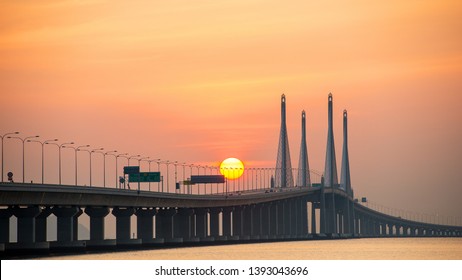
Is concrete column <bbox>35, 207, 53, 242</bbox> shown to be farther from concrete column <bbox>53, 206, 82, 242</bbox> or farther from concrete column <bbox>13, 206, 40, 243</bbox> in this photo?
concrete column <bbox>13, 206, 40, 243</bbox>

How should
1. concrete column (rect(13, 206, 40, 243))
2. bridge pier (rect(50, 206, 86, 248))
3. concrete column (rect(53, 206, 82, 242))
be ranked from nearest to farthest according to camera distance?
concrete column (rect(13, 206, 40, 243))
bridge pier (rect(50, 206, 86, 248))
concrete column (rect(53, 206, 82, 242))

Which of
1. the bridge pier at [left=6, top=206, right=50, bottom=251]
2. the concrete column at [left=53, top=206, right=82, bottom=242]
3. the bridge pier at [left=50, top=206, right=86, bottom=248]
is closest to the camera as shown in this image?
the bridge pier at [left=6, top=206, right=50, bottom=251]

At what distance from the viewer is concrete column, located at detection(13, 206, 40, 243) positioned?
593ft

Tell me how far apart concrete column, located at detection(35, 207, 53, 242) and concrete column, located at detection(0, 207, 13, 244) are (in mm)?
7383

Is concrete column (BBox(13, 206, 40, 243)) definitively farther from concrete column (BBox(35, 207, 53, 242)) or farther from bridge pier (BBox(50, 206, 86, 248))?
concrete column (BBox(35, 207, 53, 242))

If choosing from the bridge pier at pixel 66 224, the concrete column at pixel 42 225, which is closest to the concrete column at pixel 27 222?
the bridge pier at pixel 66 224

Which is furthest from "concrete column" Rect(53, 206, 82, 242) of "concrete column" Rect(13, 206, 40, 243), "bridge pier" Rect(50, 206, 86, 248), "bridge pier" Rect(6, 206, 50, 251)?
"concrete column" Rect(13, 206, 40, 243)

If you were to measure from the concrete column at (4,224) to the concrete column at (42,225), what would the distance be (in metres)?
7.38

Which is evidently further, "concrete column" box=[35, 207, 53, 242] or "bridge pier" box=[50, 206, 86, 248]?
"concrete column" box=[35, 207, 53, 242]

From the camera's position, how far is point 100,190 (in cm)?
18912

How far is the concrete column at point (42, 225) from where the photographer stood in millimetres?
194375

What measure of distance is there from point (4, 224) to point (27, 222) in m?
7.34
